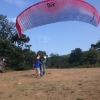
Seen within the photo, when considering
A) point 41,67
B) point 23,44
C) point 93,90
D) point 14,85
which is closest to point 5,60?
point 23,44

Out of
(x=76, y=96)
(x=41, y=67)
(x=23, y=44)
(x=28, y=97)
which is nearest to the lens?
(x=76, y=96)

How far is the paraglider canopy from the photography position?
34.2 feet

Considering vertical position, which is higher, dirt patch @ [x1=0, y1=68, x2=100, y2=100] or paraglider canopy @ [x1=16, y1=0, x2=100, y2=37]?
paraglider canopy @ [x1=16, y1=0, x2=100, y2=37]

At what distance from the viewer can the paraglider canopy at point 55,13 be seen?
10414 mm

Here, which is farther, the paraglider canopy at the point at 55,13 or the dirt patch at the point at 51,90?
the paraglider canopy at the point at 55,13

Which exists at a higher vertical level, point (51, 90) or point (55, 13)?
point (55, 13)

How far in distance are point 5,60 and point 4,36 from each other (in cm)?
312

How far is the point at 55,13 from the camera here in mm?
10953

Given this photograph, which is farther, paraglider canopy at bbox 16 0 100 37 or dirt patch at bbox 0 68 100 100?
paraglider canopy at bbox 16 0 100 37

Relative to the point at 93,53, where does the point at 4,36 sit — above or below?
above

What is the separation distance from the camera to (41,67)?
12734mm

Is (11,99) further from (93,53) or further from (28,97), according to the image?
Result: (93,53)

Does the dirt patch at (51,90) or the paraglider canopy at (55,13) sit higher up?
the paraglider canopy at (55,13)

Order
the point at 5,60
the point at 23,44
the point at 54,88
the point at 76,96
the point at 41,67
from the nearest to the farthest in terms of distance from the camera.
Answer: the point at 76,96 < the point at 54,88 < the point at 41,67 < the point at 5,60 < the point at 23,44
